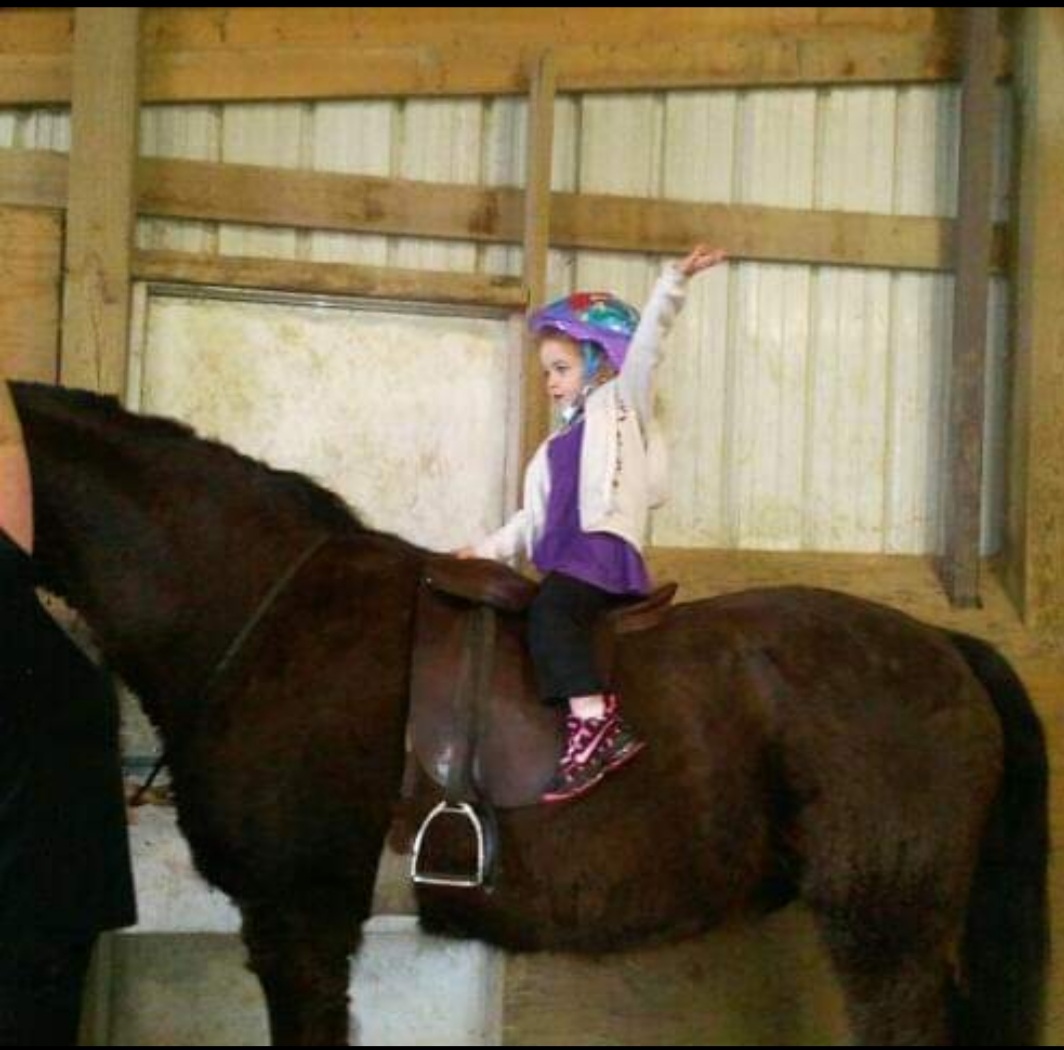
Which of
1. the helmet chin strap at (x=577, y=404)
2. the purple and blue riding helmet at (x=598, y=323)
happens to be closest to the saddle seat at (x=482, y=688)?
the helmet chin strap at (x=577, y=404)

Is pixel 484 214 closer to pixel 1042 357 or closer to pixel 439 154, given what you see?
pixel 439 154

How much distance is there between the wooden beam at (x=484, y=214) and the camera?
4242mm

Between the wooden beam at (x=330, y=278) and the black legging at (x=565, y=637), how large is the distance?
143 centimetres

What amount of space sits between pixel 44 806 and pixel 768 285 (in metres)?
2.94

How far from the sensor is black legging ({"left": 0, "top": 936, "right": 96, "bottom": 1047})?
287 centimetres

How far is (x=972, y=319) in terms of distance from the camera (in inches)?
178

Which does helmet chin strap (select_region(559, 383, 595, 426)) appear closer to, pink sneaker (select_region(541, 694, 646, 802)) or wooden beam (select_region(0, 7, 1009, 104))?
pink sneaker (select_region(541, 694, 646, 802))

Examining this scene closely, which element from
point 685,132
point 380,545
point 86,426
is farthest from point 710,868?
point 685,132

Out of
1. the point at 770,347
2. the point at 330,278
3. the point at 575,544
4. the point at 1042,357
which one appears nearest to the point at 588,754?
the point at 575,544

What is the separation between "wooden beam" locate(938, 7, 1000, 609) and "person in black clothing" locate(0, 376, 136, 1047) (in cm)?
287

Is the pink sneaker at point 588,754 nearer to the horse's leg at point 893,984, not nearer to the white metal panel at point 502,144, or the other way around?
the horse's leg at point 893,984

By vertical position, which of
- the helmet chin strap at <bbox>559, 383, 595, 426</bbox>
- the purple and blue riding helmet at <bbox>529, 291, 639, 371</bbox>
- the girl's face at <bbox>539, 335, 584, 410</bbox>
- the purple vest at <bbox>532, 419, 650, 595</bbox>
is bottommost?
the purple vest at <bbox>532, 419, 650, 595</bbox>

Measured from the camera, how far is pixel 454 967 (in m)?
4.25

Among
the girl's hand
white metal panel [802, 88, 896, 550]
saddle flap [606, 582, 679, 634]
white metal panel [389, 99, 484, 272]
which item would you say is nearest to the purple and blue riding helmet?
the girl's hand
